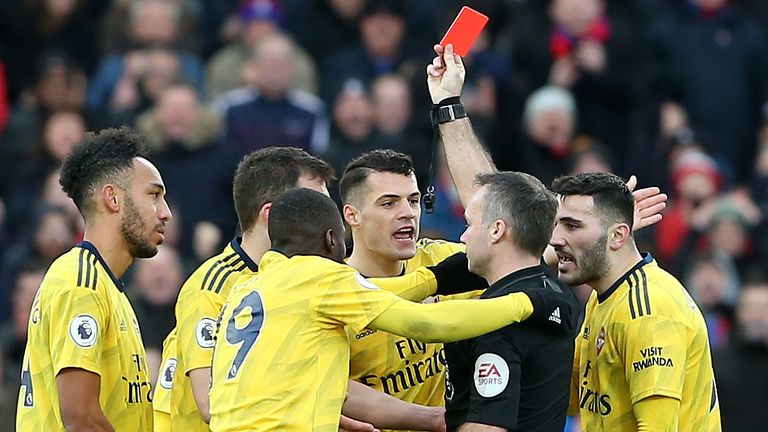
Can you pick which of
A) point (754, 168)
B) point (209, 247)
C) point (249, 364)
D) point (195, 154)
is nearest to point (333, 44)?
point (195, 154)

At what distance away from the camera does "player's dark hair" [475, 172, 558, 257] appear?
6.57 m

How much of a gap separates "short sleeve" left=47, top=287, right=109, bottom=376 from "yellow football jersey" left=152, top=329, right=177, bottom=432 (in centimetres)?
96

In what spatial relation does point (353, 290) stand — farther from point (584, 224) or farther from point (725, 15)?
point (725, 15)

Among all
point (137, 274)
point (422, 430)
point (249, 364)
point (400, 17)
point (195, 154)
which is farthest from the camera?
point (400, 17)

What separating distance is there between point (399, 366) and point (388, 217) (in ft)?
2.42

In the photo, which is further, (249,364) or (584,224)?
(584,224)

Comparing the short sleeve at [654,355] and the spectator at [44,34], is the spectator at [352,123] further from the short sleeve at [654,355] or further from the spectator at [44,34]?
the short sleeve at [654,355]

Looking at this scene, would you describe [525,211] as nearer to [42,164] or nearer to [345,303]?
[345,303]

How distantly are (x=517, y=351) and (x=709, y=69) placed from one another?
8446 mm

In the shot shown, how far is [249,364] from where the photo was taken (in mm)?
6160

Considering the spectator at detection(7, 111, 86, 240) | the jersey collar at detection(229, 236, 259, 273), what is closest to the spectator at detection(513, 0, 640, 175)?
the spectator at detection(7, 111, 86, 240)

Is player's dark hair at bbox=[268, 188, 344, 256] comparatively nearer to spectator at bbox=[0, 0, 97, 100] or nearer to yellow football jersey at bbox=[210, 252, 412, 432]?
yellow football jersey at bbox=[210, 252, 412, 432]

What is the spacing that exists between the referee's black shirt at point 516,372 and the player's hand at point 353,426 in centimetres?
35

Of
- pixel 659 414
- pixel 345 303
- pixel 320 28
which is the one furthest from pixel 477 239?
pixel 320 28
